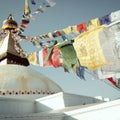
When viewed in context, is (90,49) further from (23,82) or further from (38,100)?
(23,82)

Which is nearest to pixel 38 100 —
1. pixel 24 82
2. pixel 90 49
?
pixel 24 82

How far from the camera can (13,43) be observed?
20219 mm

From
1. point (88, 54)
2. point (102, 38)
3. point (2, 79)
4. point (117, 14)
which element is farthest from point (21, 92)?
point (117, 14)

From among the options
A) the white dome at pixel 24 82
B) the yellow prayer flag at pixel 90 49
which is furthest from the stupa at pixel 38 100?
the yellow prayer flag at pixel 90 49

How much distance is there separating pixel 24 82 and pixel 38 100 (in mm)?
1430

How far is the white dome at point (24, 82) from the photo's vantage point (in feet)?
46.1

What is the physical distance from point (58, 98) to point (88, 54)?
263 centimetres

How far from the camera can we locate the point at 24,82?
47.6ft

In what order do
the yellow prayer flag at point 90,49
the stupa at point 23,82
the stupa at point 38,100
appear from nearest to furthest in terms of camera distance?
the stupa at point 38,100
the yellow prayer flag at point 90,49
the stupa at point 23,82

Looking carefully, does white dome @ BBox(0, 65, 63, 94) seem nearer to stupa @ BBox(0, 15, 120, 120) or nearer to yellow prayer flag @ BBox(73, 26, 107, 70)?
stupa @ BBox(0, 15, 120, 120)

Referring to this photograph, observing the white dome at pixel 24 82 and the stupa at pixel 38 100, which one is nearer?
the stupa at pixel 38 100

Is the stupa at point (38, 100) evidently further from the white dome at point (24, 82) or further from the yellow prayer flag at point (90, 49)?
the yellow prayer flag at point (90, 49)

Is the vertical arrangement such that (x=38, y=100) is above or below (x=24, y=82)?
below

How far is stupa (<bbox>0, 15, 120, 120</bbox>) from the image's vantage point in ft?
34.5
